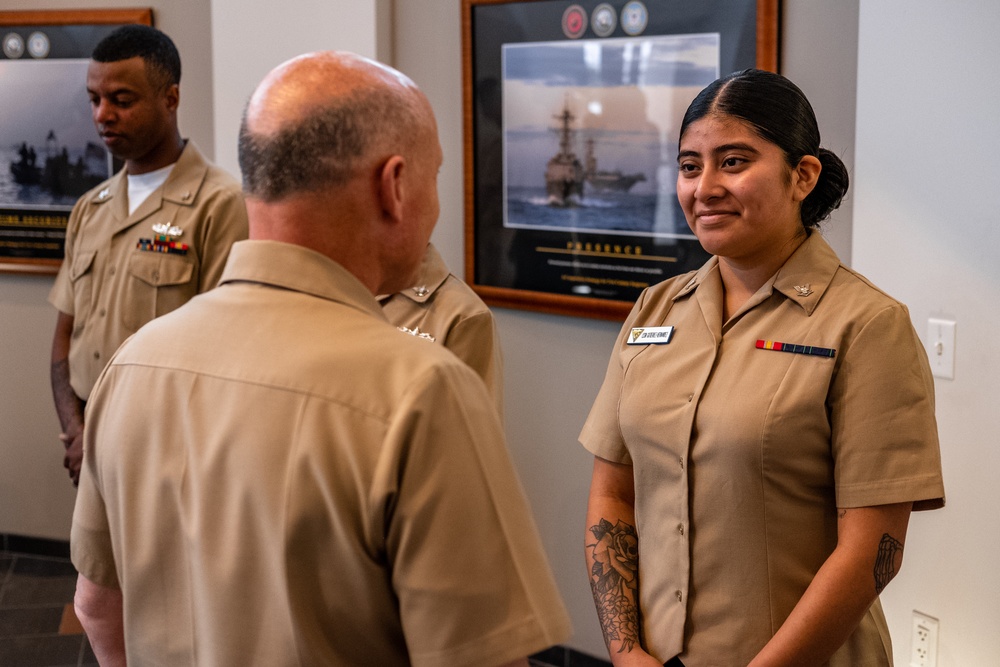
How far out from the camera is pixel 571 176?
3510mm

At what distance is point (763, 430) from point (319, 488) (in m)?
0.89

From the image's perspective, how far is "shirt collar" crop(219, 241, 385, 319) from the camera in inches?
45.8

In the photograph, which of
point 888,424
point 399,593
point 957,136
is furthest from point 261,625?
point 957,136

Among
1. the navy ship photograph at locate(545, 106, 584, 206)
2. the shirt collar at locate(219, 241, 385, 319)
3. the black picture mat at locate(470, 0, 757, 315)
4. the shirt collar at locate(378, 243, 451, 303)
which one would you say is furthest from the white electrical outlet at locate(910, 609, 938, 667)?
the shirt collar at locate(219, 241, 385, 319)

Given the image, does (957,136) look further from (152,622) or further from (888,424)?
(152,622)

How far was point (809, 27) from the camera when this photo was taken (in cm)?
289

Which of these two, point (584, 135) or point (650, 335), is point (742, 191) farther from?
point (584, 135)

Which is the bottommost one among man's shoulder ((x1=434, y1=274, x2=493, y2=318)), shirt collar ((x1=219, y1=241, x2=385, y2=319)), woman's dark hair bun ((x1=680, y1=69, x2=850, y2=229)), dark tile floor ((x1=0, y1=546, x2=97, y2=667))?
dark tile floor ((x1=0, y1=546, x2=97, y2=667))

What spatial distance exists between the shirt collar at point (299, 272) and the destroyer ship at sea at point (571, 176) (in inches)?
90.6

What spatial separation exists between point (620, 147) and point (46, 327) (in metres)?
2.85

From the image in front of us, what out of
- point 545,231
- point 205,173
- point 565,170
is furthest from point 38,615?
point 565,170

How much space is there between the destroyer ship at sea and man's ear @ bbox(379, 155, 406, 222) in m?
2.26

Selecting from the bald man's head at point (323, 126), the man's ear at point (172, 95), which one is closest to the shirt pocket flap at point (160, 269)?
the man's ear at point (172, 95)

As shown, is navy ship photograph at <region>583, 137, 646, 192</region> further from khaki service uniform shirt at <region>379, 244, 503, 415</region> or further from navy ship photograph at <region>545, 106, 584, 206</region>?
khaki service uniform shirt at <region>379, 244, 503, 415</region>
